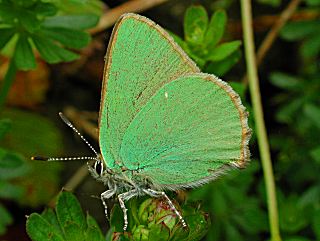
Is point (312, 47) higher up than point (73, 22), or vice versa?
point (73, 22)

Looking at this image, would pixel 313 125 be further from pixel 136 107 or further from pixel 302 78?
pixel 136 107

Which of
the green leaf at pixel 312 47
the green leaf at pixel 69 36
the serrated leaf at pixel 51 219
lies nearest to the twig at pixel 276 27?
the green leaf at pixel 312 47

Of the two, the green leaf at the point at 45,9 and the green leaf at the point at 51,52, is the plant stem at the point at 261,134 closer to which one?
the green leaf at the point at 51,52

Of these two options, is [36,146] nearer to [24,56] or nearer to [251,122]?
[24,56]

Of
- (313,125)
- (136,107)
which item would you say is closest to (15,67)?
(136,107)

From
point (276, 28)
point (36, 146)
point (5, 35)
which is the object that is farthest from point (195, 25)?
point (36, 146)

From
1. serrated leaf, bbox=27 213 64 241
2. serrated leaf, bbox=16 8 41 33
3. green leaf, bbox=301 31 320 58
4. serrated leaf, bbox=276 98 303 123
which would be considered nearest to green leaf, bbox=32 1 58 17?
serrated leaf, bbox=16 8 41 33

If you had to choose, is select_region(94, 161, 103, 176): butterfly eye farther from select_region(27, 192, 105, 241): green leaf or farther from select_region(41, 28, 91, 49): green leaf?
Result: select_region(41, 28, 91, 49): green leaf
